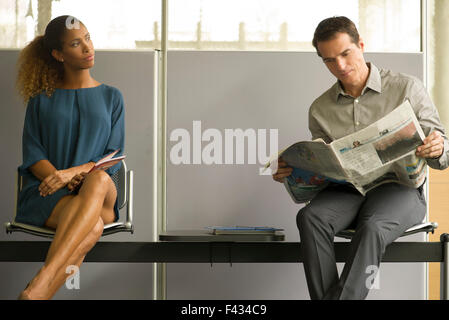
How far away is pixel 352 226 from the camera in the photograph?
2.34 m

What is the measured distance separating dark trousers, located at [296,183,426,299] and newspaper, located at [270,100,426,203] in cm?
6

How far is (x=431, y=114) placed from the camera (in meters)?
2.27

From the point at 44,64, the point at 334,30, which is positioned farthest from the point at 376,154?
the point at 44,64

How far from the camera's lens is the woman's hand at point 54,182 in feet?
7.93

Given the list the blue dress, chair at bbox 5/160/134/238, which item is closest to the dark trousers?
chair at bbox 5/160/134/238

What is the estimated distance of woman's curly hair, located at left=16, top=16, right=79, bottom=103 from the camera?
271 cm

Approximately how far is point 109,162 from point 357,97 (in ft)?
3.31

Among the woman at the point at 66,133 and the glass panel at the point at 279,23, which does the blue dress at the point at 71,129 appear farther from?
the glass panel at the point at 279,23

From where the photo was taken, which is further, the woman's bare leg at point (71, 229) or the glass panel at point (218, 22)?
the glass panel at point (218, 22)

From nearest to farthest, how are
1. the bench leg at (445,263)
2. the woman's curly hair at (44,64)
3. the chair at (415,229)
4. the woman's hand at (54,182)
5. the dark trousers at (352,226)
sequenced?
the dark trousers at (352,226) → the chair at (415,229) → the woman's hand at (54,182) → the bench leg at (445,263) → the woman's curly hair at (44,64)

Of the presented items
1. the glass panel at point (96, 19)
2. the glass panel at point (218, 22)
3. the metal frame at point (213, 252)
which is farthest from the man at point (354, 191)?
the glass panel at point (96, 19)

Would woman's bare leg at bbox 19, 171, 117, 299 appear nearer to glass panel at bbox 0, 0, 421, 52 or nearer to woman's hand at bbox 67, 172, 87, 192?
woman's hand at bbox 67, 172, 87, 192

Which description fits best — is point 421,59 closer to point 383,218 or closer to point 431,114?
point 431,114

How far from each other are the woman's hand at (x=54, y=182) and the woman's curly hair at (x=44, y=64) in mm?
450
